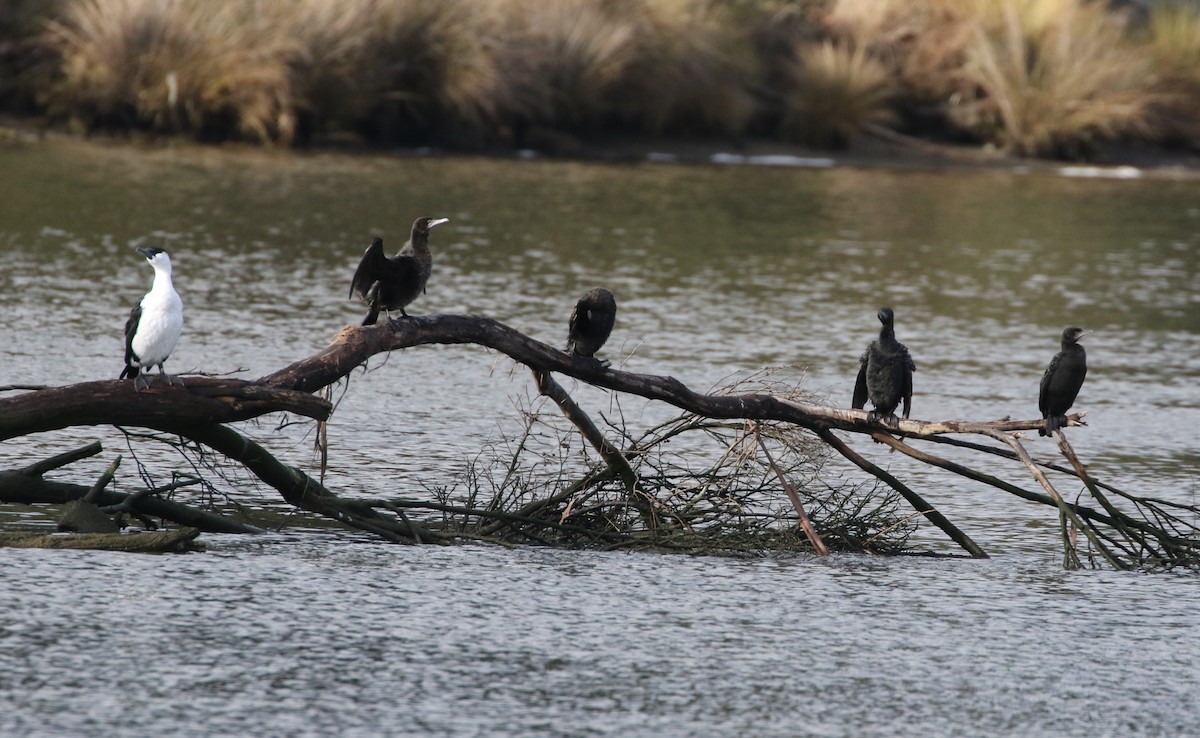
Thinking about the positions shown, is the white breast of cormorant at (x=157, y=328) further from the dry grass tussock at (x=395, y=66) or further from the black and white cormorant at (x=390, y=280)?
the dry grass tussock at (x=395, y=66)

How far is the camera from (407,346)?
20.7 ft

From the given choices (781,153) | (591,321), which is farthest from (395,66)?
(591,321)

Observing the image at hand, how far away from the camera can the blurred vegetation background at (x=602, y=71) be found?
20391mm

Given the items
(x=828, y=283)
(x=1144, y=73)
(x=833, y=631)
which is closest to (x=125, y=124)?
(x=828, y=283)

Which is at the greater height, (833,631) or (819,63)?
(819,63)

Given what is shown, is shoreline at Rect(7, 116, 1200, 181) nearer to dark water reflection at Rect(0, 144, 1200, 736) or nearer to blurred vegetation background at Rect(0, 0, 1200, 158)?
blurred vegetation background at Rect(0, 0, 1200, 158)

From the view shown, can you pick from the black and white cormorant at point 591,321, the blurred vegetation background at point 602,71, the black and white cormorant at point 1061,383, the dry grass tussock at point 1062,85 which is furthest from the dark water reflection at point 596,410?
→ the dry grass tussock at point 1062,85

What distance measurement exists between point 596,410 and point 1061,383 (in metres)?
3.02

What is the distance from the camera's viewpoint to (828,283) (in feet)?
44.5

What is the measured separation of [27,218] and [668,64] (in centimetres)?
1049

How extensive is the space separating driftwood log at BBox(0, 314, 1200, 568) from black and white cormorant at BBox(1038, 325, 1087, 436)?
0.16 metres

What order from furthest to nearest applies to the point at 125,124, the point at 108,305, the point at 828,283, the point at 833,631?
the point at 125,124
the point at 828,283
the point at 108,305
the point at 833,631

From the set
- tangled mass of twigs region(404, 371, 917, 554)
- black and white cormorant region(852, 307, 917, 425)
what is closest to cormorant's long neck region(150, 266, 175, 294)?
tangled mass of twigs region(404, 371, 917, 554)

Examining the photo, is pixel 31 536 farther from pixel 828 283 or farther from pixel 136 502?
pixel 828 283
